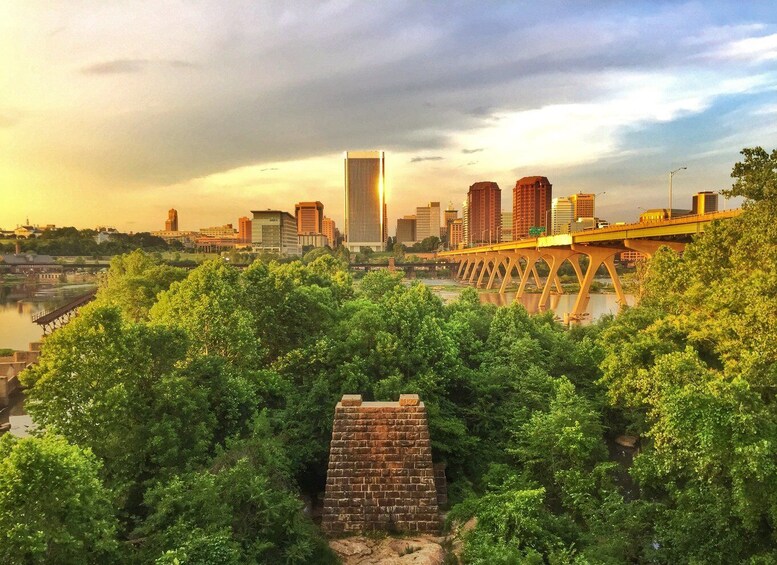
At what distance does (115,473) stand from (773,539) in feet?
61.1

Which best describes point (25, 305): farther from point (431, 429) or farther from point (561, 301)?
point (431, 429)

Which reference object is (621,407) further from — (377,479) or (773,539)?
(377,479)

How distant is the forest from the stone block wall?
107 centimetres

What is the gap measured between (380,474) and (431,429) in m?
5.08

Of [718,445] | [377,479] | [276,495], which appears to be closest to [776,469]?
[718,445]

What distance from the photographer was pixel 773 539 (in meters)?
14.5

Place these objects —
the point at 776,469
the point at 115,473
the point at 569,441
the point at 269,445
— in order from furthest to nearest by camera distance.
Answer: the point at 569,441 → the point at 269,445 → the point at 115,473 → the point at 776,469

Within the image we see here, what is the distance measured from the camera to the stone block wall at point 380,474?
16500 millimetres

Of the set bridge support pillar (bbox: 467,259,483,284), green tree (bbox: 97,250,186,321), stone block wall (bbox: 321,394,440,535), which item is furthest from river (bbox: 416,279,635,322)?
stone block wall (bbox: 321,394,440,535)

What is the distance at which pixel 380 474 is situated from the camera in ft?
55.5

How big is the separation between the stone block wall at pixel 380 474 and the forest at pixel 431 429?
1071mm

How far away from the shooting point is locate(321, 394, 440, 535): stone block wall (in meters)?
16.5

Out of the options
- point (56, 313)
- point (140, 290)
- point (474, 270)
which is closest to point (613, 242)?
point (140, 290)

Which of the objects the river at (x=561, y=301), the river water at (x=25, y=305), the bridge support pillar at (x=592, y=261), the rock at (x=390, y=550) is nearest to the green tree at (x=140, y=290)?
the river water at (x=25, y=305)
